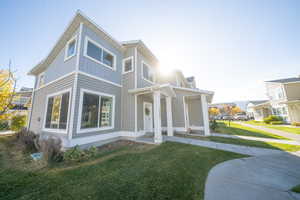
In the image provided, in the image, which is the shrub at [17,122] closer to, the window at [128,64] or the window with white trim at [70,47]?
the window with white trim at [70,47]

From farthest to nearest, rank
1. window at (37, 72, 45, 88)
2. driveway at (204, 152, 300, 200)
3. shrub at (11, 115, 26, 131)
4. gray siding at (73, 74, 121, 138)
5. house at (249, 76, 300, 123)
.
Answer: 1. house at (249, 76, 300, 123)
2. shrub at (11, 115, 26, 131)
3. window at (37, 72, 45, 88)
4. gray siding at (73, 74, 121, 138)
5. driveway at (204, 152, 300, 200)

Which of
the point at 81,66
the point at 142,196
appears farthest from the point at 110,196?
the point at 81,66

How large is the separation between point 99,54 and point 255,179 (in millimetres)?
8838

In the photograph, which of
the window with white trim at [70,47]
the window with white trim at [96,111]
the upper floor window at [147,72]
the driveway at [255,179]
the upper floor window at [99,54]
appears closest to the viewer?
the driveway at [255,179]

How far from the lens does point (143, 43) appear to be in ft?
27.1

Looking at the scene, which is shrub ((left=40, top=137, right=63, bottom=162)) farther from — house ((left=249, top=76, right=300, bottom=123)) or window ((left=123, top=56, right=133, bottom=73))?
house ((left=249, top=76, right=300, bottom=123))

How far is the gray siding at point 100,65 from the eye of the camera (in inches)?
228

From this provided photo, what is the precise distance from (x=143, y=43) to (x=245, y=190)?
9144mm

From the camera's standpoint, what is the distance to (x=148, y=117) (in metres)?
9.22

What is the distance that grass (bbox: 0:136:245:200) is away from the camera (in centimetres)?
252

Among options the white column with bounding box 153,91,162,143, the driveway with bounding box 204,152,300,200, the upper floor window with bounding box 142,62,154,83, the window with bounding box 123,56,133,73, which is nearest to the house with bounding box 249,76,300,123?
the driveway with bounding box 204,152,300,200

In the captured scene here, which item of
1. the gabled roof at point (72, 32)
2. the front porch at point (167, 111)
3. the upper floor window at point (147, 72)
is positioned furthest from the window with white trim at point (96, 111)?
the gabled roof at point (72, 32)

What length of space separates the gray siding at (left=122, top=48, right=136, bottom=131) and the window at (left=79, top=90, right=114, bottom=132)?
0.96 meters

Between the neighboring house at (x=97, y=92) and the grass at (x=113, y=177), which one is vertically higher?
the neighboring house at (x=97, y=92)
